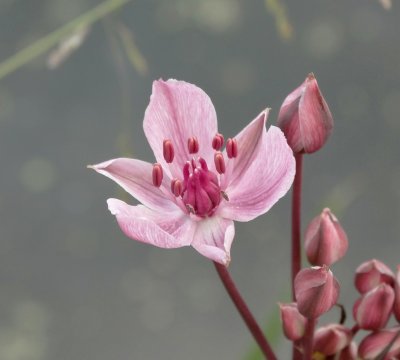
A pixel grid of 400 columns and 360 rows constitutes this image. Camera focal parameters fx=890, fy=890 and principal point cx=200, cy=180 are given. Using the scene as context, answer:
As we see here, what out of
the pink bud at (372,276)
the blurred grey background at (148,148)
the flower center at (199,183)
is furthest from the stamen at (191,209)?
the blurred grey background at (148,148)

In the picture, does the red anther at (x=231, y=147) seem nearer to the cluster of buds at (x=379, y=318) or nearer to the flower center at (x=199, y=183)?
the flower center at (x=199, y=183)

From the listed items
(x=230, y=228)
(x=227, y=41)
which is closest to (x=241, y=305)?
(x=230, y=228)

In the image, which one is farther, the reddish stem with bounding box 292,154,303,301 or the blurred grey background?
the blurred grey background

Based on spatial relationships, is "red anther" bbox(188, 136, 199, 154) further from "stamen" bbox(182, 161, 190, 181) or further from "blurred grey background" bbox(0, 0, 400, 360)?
"blurred grey background" bbox(0, 0, 400, 360)

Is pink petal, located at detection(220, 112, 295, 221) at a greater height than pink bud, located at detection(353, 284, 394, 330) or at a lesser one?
greater

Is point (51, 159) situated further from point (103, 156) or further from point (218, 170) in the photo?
point (218, 170)

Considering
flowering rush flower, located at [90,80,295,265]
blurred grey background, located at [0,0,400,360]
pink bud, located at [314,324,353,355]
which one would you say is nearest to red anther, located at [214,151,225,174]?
flowering rush flower, located at [90,80,295,265]
